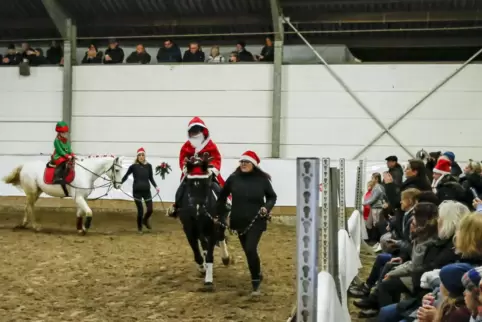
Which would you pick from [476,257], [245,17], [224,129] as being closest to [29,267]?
[476,257]

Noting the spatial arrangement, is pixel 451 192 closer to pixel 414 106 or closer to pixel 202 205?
pixel 202 205

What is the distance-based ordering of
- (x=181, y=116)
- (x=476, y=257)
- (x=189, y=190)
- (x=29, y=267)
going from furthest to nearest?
(x=181, y=116), (x=29, y=267), (x=189, y=190), (x=476, y=257)

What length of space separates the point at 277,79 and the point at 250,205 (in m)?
9.08

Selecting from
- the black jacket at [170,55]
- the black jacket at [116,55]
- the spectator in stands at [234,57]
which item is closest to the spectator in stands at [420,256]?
the spectator in stands at [234,57]

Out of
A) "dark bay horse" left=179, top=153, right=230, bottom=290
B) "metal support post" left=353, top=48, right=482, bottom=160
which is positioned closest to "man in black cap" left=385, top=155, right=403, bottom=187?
"dark bay horse" left=179, top=153, right=230, bottom=290

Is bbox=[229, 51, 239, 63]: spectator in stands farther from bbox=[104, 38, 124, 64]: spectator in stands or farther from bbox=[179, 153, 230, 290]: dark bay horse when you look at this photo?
bbox=[179, 153, 230, 290]: dark bay horse

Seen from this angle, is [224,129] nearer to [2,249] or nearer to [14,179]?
[14,179]

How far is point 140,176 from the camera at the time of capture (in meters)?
11.2

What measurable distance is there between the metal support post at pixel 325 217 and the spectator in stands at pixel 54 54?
13.8 metres

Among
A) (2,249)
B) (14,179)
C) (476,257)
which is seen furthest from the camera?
(14,179)

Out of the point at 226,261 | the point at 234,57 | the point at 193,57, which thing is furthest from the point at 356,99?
the point at 226,261

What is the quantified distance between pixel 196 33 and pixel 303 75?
163 inches

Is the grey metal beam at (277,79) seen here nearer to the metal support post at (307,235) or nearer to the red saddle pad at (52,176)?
the red saddle pad at (52,176)

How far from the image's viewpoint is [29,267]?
764cm
